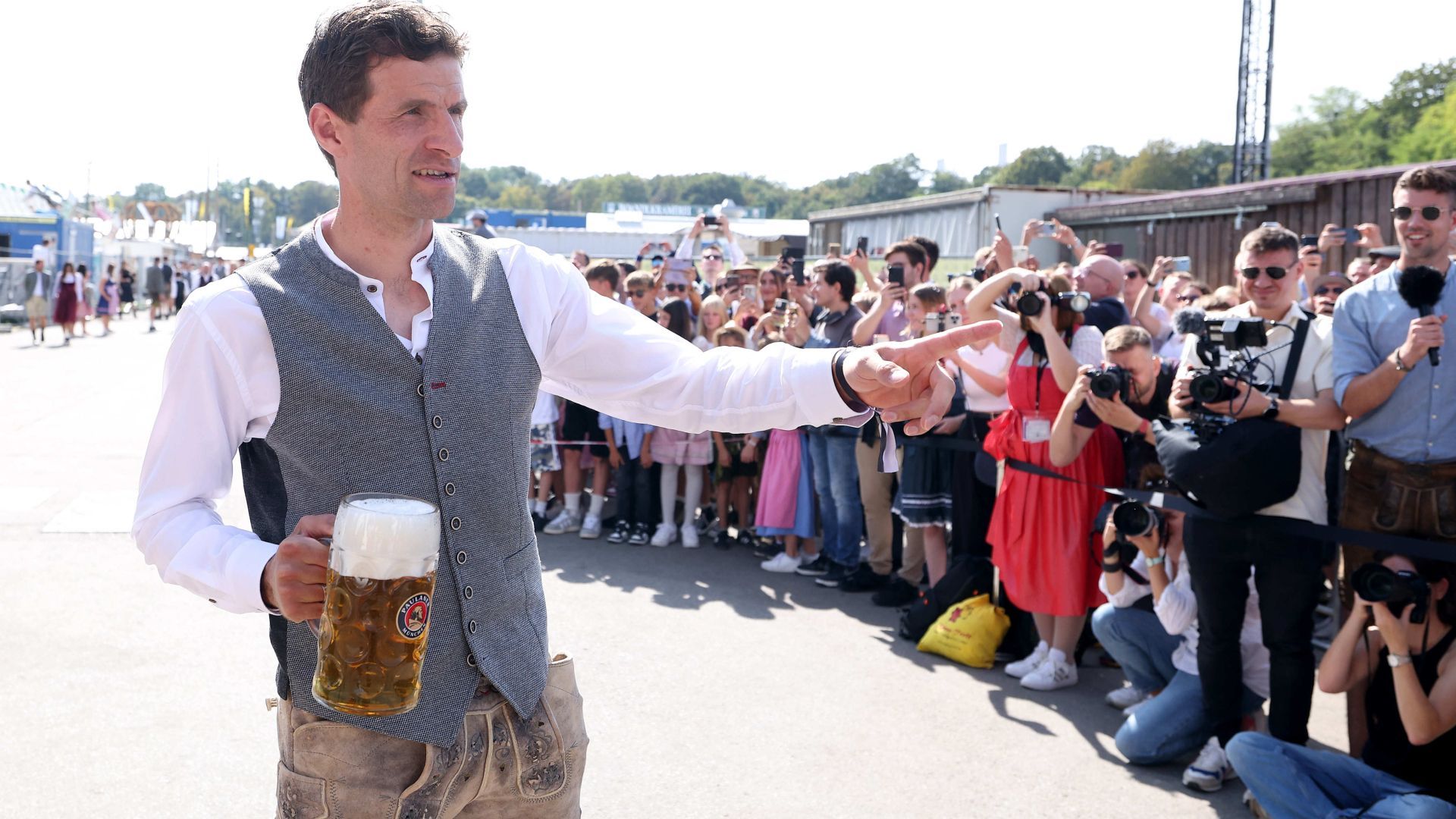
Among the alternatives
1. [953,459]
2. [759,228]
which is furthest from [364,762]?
[759,228]

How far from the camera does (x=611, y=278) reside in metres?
9.85

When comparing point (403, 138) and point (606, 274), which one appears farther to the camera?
point (606, 274)

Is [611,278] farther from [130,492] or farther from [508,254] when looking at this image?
[508,254]

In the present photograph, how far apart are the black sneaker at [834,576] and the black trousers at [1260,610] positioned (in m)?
3.36

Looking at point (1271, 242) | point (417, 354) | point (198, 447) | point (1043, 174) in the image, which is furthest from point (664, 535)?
point (1043, 174)

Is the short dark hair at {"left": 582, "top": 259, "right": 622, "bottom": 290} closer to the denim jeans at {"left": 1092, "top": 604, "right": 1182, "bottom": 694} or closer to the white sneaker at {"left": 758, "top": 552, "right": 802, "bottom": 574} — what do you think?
the white sneaker at {"left": 758, "top": 552, "right": 802, "bottom": 574}

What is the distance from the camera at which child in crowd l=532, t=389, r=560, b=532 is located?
993 cm

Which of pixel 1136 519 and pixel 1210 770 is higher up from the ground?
pixel 1136 519

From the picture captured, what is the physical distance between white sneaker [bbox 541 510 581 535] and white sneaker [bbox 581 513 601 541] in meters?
0.15

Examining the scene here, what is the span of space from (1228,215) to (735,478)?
10121mm

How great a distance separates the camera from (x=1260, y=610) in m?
4.88

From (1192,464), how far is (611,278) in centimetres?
585

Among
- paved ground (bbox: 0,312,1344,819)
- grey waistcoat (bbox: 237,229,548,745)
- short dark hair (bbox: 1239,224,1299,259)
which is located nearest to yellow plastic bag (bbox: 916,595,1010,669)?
paved ground (bbox: 0,312,1344,819)

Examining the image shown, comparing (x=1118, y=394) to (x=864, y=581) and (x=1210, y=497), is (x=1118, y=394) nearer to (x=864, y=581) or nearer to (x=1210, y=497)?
(x=1210, y=497)
